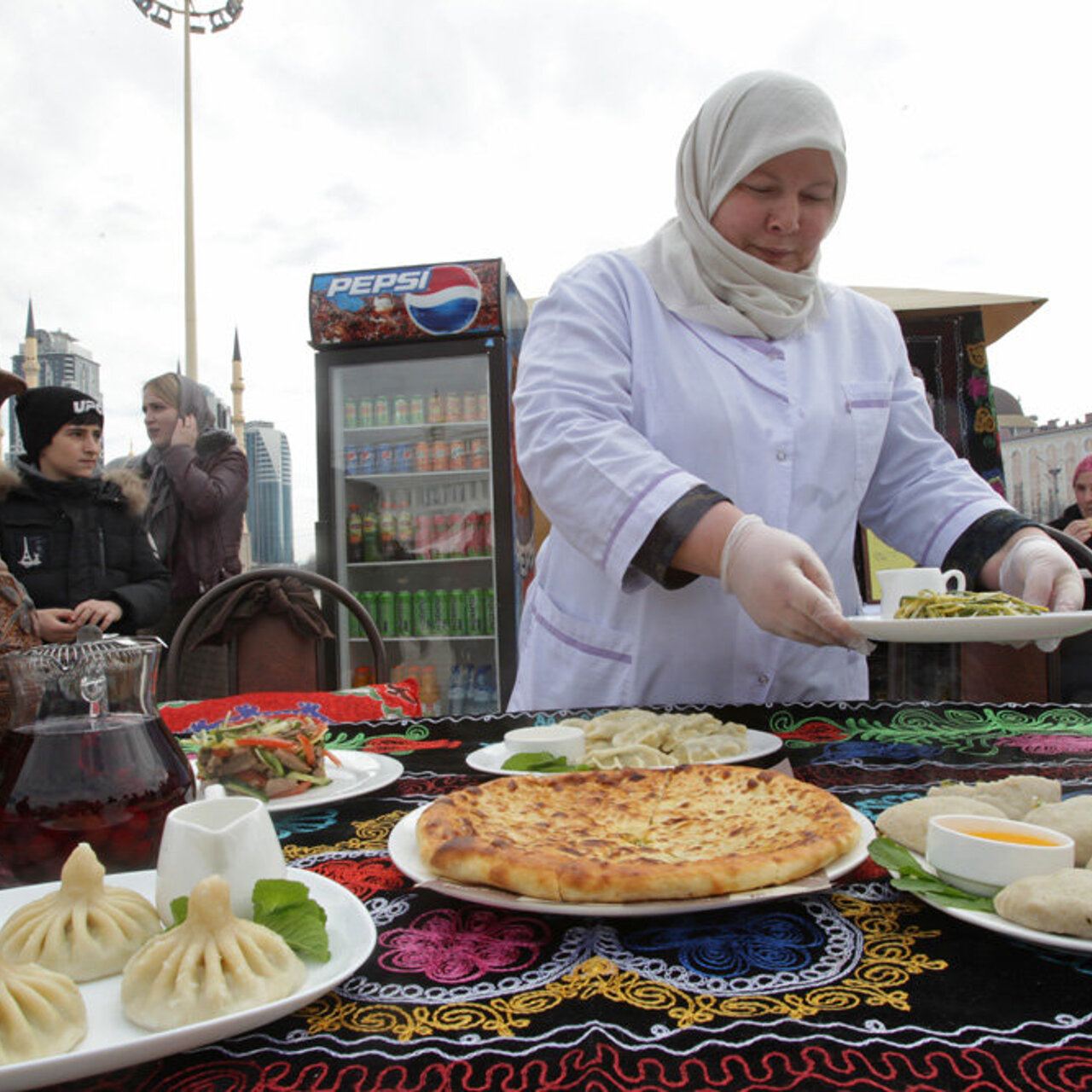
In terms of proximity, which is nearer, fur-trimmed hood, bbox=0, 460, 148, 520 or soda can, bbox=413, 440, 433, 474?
fur-trimmed hood, bbox=0, 460, 148, 520

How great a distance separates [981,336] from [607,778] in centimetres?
516

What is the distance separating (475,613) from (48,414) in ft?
10.4

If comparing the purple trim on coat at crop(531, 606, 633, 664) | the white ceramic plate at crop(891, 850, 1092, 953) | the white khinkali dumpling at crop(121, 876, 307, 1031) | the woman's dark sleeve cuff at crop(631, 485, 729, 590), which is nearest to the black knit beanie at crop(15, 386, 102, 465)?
the purple trim on coat at crop(531, 606, 633, 664)

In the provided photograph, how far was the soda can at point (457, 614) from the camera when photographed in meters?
6.20

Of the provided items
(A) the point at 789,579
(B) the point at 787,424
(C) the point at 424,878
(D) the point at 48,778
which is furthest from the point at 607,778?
(B) the point at 787,424

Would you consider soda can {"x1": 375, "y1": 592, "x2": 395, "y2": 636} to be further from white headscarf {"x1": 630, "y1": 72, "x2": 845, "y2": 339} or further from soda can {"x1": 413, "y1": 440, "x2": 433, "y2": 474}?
white headscarf {"x1": 630, "y1": 72, "x2": 845, "y2": 339}

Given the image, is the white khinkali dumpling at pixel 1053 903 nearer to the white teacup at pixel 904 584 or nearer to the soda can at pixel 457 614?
the white teacup at pixel 904 584

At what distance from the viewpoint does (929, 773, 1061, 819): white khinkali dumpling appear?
0.95 m

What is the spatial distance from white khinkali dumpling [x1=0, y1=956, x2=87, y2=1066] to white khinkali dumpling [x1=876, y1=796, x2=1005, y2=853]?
0.70 metres

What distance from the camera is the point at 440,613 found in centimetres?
624

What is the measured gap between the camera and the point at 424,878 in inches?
32.2

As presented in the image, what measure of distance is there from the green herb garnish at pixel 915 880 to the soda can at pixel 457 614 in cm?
543

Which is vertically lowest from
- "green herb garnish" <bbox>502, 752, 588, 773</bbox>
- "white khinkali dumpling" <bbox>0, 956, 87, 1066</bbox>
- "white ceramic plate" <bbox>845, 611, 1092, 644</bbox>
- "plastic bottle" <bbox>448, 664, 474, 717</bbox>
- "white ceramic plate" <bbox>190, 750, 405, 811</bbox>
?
"plastic bottle" <bbox>448, 664, 474, 717</bbox>

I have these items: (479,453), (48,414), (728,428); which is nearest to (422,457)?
(479,453)
